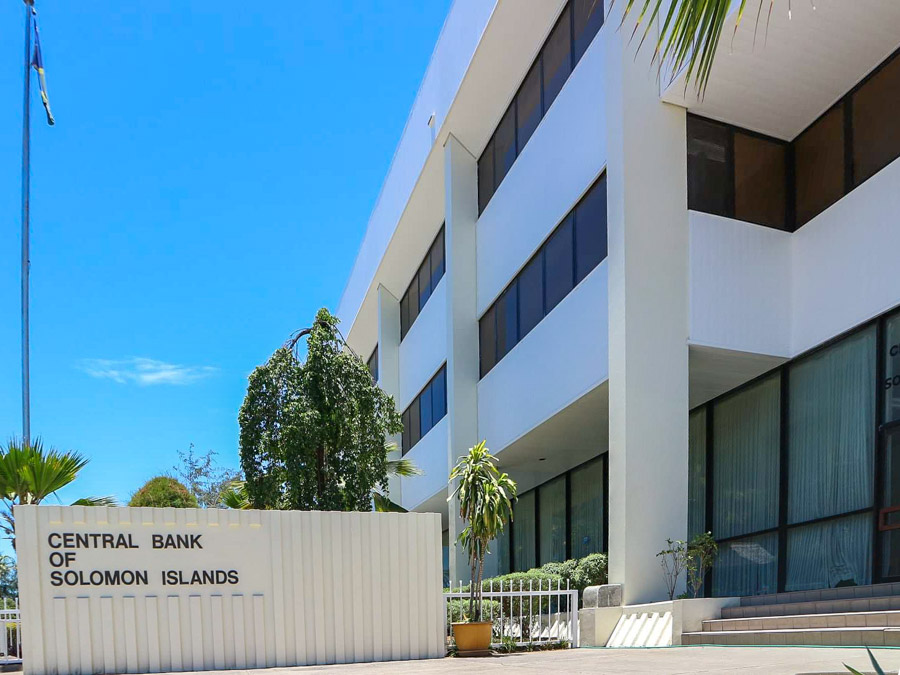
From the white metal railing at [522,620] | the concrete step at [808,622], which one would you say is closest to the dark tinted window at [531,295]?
the white metal railing at [522,620]

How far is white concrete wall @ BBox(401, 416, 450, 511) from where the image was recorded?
2547 cm

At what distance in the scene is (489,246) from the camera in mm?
22031

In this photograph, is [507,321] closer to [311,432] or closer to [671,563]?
[311,432]

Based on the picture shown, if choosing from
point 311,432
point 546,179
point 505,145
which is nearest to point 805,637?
point 311,432

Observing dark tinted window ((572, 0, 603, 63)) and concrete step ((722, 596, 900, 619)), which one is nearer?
concrete step ((722, 596, 900, 619))

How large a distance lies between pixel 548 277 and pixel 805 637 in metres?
9.43

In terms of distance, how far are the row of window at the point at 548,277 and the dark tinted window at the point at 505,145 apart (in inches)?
116

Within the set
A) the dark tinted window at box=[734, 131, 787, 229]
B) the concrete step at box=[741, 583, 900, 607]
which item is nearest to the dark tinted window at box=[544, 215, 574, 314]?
the dark tinted window at box=[734, 131, 787, 229]

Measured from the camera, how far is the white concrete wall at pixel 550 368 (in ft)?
49.9

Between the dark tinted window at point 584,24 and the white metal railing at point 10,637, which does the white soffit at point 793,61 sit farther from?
the white metal railing at point 10,637

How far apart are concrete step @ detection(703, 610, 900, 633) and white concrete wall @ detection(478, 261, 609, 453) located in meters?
4.64

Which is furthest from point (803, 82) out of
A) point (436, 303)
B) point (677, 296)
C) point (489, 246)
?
point (436, 303)

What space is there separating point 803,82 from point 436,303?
1449 centimetres

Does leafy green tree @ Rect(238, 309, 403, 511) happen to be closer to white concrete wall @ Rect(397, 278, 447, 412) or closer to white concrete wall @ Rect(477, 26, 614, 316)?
white concrete wall @ Rect(477, 26, 614, 316)
